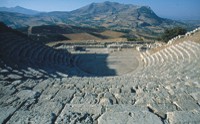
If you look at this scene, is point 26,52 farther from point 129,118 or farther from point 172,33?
point 172,33

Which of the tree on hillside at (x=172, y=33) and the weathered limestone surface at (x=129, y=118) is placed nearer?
the weathered limestone surface at (x=129, y=118)

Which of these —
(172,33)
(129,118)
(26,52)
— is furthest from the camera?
(172,33)

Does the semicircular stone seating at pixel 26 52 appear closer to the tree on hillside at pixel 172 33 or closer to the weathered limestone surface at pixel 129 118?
the weathered limestone surface at pixel 129 118

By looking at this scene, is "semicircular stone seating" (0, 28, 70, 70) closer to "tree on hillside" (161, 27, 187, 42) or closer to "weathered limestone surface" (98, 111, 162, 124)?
"weathered limestone surface" (98, 111, 162, 124)

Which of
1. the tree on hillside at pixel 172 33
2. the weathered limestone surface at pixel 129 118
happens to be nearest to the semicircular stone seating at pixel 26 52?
the weathered limestone surface at pixel 129 118

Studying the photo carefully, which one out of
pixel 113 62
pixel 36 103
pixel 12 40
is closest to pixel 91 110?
pixel 36 103

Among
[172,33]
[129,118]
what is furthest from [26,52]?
[172,33]

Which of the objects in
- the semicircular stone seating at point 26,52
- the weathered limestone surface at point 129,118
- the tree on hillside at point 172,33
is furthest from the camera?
the tree on hillside at point 172,33

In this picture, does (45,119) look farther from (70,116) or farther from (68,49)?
(68,49)

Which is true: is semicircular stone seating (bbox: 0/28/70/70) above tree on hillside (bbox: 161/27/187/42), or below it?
below

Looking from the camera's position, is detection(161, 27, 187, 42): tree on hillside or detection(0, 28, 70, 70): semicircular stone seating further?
detection(161, 27, 187, 42): tree on hillside

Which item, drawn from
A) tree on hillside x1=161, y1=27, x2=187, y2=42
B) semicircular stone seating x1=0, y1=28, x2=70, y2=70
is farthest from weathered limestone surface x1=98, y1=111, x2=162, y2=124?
tree on hillside x1=161, y1=27, x2=187, y2=42

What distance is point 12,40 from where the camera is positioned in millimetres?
17438

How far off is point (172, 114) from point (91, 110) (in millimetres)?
1642
